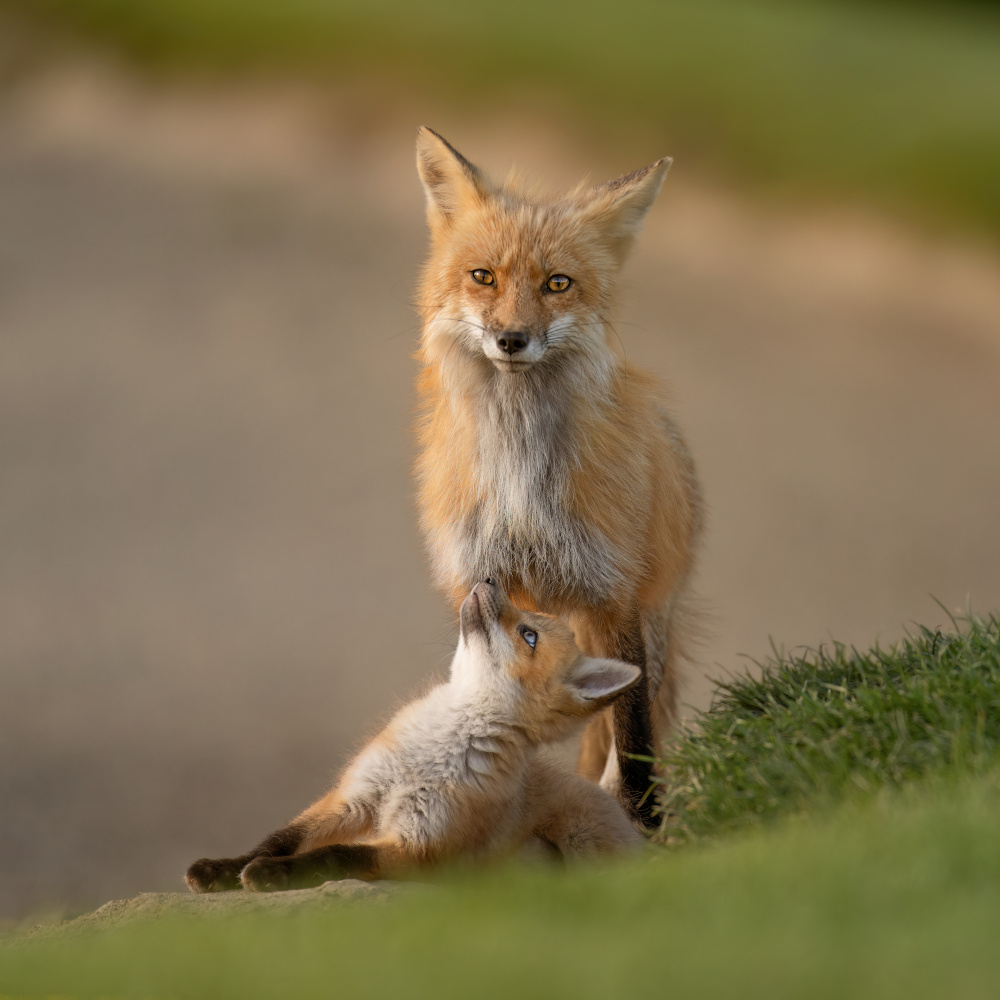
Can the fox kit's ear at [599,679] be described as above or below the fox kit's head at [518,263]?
below

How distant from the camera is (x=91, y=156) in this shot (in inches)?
295

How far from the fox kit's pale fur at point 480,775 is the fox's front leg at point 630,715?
0.89 feet

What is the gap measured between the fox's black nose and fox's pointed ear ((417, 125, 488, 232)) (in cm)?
59

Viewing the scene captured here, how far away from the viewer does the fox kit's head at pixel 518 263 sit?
3082 millimetres

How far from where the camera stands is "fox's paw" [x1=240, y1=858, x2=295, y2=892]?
8.42ft

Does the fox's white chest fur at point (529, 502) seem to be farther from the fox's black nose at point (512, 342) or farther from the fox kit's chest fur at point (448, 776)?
the fox kit's chest fur at point (448, 776)

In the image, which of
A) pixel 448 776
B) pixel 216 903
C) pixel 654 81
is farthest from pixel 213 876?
pixel 654 81

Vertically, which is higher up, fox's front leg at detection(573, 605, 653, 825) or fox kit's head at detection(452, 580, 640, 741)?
fox kit's head at detection(452, 580, 640, 741)

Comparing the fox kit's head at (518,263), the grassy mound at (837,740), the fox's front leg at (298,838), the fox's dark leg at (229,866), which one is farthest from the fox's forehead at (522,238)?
the fox's dark leg at (229,866)

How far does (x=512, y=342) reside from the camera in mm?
2992

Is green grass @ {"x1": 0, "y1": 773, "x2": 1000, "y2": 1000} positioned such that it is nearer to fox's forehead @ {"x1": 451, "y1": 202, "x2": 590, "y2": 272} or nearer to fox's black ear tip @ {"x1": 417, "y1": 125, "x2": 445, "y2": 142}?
fox's forehead @ {"x1": 451, "y1": 202, "x2": 590, "y2": 272}

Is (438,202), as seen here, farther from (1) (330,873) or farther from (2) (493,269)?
(1) (330,873)

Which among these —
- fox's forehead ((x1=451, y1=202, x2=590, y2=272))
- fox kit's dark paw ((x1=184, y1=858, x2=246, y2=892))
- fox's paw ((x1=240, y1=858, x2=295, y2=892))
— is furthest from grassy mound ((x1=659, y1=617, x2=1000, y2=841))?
fox's forehead ((x1=451, y1=202, x2=590, y2=272))

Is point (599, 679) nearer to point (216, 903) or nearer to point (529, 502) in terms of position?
point (529, 502)
